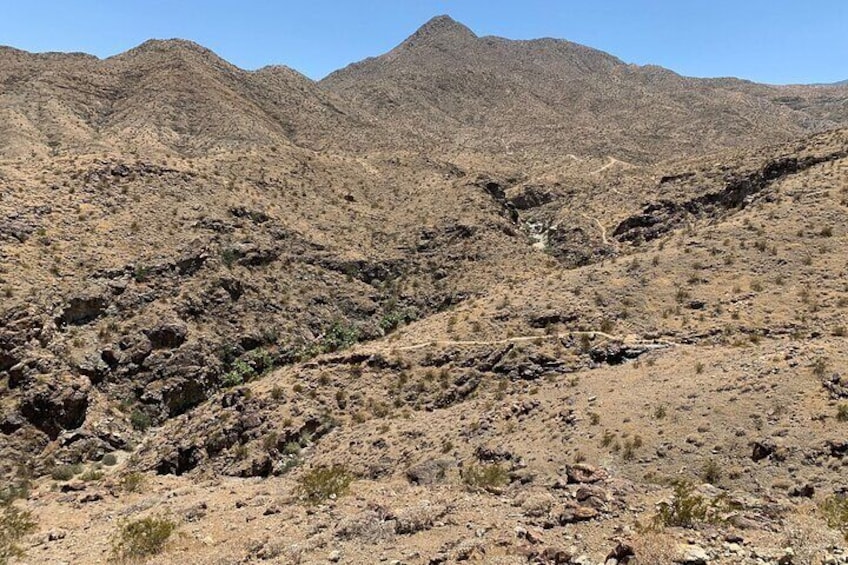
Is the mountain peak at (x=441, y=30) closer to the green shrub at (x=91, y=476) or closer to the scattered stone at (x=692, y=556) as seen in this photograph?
the green shrub at (x=91, y=476)

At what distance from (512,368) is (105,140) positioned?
4131cm

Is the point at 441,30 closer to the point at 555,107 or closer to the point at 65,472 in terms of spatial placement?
the point at 555,107

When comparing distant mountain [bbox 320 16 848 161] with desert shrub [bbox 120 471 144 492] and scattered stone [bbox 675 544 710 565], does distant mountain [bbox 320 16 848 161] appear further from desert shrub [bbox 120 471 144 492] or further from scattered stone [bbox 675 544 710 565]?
scattered stone [bbox 675 544 710 565]

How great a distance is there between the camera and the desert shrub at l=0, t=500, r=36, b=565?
12.1m

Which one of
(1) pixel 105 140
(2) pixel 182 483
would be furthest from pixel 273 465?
(1) pixel 105 140

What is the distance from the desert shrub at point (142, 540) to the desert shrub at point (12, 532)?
1.92m

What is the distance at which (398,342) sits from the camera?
28484 mm

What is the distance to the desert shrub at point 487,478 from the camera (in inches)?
539

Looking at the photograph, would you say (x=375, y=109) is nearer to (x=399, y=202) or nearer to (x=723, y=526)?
(x=399, y=202)

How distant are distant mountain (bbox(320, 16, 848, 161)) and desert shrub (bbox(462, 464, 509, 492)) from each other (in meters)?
57.1

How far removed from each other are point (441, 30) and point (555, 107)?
7169cm

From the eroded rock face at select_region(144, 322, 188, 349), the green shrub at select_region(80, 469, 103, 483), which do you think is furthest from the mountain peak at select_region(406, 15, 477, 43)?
the green shrub at select_region(80, 469, 103, 483)

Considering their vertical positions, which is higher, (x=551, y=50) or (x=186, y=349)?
(x=551, y=50)

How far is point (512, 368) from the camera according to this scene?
24.0 metres
